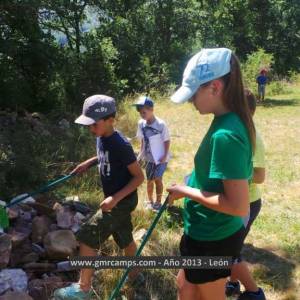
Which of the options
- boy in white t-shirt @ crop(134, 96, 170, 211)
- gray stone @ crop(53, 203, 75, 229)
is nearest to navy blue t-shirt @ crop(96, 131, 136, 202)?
gray stone @ crop(53, 203, 75, 229)

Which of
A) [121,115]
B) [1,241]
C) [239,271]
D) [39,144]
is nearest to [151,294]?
[239,271]

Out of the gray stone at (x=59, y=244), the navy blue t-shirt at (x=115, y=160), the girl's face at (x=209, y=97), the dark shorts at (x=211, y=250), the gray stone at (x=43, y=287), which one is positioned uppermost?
the girl's face at (x=209, y=97)

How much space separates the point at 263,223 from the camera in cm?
507

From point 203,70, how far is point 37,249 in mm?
2495

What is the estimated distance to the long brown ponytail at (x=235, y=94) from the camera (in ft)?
6.66

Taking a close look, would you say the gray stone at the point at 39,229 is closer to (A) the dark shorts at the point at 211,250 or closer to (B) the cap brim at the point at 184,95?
(A) the dark shorts at the point at 211,250

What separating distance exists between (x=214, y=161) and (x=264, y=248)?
2.81 metres

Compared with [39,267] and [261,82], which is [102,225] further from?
[261,82]

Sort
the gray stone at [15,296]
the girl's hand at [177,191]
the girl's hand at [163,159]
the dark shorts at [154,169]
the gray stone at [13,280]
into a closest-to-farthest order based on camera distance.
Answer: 1. the girl's hand at [177,191]
2. the gray stone at [15,296]
3. the gray stone at [13,280]
4. the girl's hand at [163,159]
5. the dark shorts at [154,169]

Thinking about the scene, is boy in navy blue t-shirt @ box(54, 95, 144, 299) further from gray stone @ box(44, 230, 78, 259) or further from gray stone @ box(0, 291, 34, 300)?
gray stone @ box(44, 230, 78, 259)

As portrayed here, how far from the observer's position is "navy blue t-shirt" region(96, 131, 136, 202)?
298cm

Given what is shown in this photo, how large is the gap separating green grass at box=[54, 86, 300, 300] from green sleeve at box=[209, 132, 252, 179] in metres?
1.85

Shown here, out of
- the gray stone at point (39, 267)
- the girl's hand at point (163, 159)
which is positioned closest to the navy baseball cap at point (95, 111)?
the gray stone at point (39, 267)

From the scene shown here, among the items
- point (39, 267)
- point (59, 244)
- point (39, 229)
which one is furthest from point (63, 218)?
point (39, 267)
